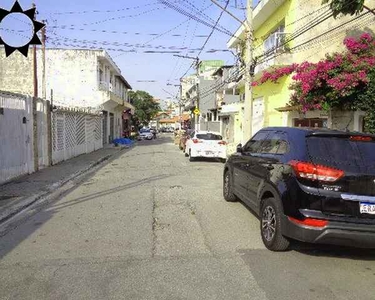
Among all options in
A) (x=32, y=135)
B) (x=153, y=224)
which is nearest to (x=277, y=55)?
(x=32, y=135)

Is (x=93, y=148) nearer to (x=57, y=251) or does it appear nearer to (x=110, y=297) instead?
(x=57, y=251)

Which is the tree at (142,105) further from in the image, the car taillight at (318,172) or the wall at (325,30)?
the car taillight at (318,172)

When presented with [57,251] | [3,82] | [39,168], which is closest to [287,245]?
[57,251]

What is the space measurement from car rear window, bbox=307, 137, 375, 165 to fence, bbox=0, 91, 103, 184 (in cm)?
876

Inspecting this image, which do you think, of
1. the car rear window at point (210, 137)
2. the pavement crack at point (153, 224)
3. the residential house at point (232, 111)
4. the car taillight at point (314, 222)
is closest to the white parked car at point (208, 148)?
the car rear window at point (210, 137)

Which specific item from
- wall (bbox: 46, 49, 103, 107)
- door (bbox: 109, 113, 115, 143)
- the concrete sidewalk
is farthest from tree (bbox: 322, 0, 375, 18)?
door (bbox: 109, 113, 115, 143)

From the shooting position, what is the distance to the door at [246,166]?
7086mm

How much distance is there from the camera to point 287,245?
214 inches

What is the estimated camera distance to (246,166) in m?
7.31

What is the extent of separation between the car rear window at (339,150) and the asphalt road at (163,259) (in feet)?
4.38

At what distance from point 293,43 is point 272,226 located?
15.5 meters

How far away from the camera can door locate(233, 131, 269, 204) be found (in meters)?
7.09

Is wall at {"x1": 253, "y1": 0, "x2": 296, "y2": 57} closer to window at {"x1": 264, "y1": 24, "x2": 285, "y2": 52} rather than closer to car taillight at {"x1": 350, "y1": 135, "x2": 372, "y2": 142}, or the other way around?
window at {"x1": 264, "y1": 24, "x2": 285, "y2": 52}

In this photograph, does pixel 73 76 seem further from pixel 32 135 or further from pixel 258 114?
pixel 32 135
